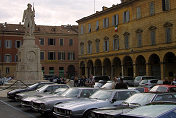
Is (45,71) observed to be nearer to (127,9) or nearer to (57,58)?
(57,58)

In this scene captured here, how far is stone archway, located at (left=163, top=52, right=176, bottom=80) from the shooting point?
43.2m

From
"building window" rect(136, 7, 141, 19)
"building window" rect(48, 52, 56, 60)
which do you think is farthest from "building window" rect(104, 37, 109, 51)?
"building window" rect(48, 52, 56, 60)

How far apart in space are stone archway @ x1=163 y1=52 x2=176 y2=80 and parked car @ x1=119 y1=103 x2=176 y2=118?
121ft

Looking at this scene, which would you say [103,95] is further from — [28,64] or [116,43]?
[116,43]

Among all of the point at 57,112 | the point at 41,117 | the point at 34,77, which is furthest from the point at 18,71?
the point at 57,112

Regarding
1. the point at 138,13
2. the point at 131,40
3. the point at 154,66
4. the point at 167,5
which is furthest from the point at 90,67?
the point at 167,5

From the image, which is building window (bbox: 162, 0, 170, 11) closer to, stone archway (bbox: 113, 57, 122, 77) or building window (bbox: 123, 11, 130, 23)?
building window (bbox: 123, 11, 130, 23)

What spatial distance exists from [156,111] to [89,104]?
4744mm

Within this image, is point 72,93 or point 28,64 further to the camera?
point 28,64

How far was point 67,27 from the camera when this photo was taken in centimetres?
8225

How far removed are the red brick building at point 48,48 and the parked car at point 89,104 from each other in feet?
197

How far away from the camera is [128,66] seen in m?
52.8

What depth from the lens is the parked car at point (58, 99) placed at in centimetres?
1328

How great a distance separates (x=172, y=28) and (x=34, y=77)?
20168mm
